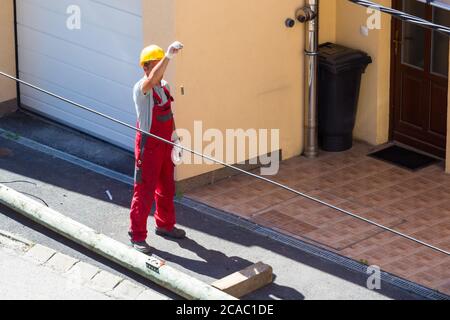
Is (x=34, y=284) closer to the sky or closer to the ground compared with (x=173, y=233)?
closer to the ground

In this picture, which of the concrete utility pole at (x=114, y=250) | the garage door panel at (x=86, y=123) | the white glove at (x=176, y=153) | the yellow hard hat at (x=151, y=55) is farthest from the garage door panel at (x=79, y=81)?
the yellow hard hat at (x=151, y=55)

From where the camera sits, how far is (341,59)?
13609mm

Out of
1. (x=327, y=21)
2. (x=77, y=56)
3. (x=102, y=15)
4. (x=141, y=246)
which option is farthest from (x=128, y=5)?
(x=141, y=246)

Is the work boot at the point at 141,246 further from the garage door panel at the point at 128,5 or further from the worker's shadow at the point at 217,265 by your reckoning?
the garage door panel at the point at 128,5

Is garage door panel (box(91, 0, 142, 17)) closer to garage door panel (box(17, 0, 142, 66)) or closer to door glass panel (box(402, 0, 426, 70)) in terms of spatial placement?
garage door panel (box(17, 0, 142, 66))

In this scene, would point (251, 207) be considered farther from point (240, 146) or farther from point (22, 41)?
point (22, 41)

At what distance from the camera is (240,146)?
13.2 metres

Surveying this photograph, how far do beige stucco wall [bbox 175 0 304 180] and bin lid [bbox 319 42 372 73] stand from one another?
0.32 metres

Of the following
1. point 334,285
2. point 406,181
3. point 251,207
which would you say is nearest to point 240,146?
point 251,207

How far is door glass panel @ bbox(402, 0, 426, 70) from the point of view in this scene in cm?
1360

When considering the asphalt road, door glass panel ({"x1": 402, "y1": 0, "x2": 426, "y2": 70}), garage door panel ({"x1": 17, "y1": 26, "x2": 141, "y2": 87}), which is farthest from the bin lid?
the asphalt road

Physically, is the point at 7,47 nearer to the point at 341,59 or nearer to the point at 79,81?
the point at 79,81

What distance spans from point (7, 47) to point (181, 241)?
4204 millimetres
